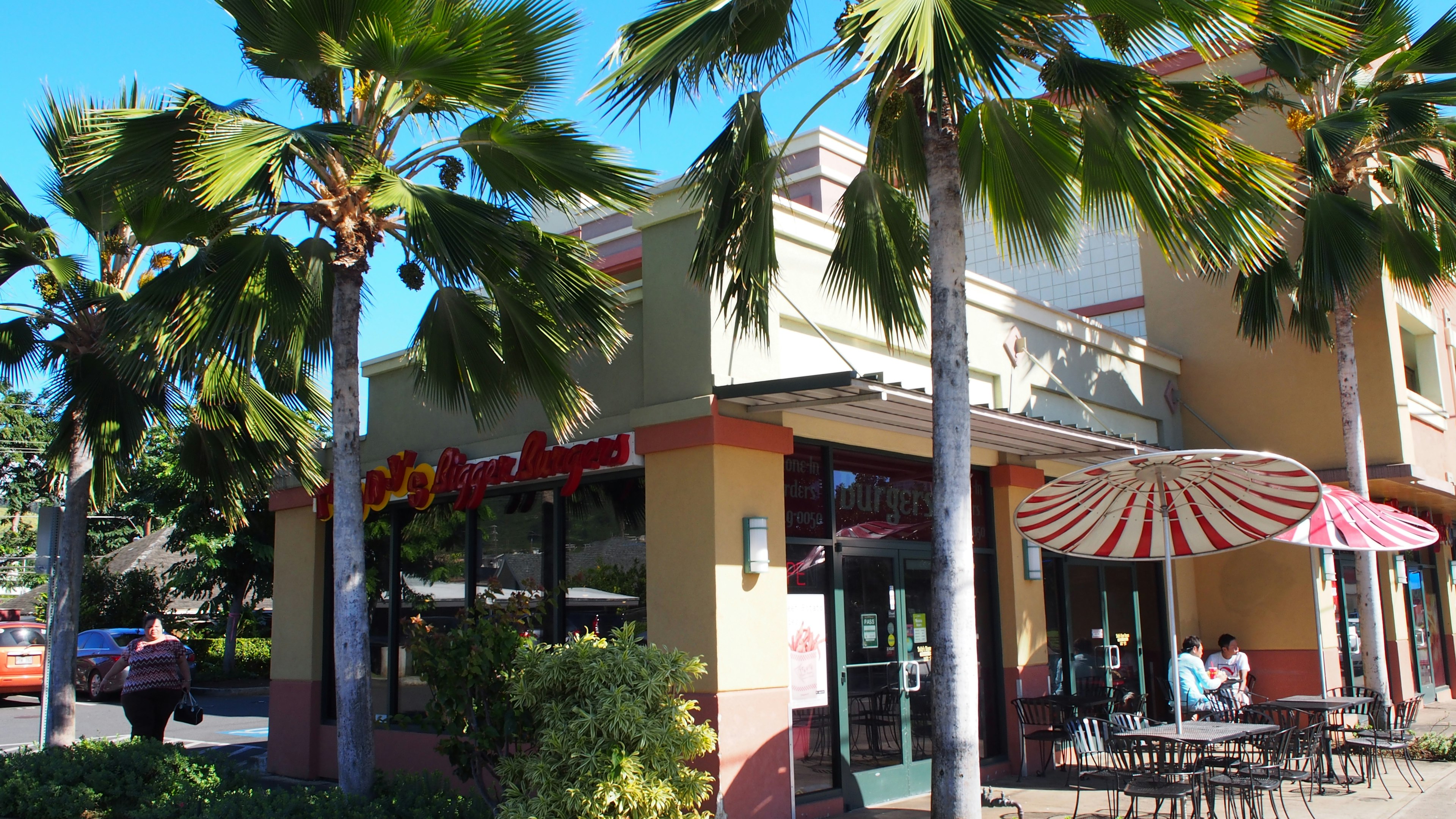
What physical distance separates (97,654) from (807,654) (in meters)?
21.0

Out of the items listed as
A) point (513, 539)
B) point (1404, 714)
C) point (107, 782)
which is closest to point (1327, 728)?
point (1404, 714)

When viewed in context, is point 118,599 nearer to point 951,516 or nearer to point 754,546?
point 754,546

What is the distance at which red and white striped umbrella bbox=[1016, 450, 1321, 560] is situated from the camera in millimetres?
7867

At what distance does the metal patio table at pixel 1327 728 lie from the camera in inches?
396

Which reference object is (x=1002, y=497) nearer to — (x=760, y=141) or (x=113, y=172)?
(x=760, y=141)

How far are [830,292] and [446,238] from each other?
3.59m

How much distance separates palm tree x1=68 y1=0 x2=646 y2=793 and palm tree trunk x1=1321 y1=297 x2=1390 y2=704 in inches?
351

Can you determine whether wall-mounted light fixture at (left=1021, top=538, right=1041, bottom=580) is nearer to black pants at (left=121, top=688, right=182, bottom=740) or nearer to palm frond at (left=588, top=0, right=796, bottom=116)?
palm frond at (left=588, top=0, right=796, bottom=116)

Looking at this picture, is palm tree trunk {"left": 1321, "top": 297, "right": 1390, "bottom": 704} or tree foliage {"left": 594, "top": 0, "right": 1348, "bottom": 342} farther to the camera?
palm tree trunk {"left": 1321, "top": 297, "right": 1390, "bottom": 704}

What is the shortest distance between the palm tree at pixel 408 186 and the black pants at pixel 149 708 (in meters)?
4.87

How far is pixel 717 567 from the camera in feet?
27.4

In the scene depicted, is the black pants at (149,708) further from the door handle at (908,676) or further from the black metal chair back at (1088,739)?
the black metal chair back at (1088,739)

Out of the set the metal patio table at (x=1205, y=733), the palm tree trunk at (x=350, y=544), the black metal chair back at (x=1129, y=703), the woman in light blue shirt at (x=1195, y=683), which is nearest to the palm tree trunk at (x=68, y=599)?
the palm tree trunk at (x=350, y=544)

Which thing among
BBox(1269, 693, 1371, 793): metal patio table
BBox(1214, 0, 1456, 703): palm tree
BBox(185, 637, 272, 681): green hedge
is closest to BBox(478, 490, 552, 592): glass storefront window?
BBox(1269, 693, 1371, 793): metal patio table
